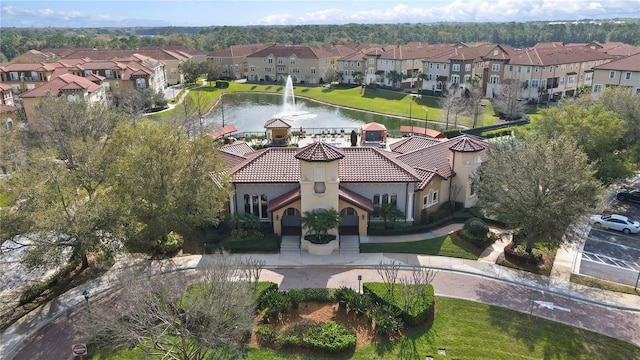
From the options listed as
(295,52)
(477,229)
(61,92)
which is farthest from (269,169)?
(295,52)

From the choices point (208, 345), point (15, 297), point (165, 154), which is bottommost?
point (15, 297)

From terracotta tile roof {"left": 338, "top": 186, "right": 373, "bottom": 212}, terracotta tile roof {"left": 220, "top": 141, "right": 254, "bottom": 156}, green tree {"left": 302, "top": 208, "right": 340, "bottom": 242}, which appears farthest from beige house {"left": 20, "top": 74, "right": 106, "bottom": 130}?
green tree {"left": 302, "top": 208, "right": 340, "bottom": 242}

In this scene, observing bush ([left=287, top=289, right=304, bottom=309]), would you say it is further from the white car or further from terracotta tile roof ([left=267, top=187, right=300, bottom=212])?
the white car

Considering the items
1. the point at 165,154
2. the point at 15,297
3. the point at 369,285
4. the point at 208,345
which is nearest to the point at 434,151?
the point at 369,285

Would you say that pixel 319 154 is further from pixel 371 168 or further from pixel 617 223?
pixel 617 223

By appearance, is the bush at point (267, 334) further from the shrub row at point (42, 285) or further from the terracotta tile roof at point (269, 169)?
the shrub row at point (42, 285)

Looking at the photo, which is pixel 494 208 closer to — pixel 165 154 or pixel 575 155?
pixel 575 155

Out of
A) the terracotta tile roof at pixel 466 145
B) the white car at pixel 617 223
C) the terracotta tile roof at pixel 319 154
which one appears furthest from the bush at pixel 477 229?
the terracotta tile roof at pixel 319 154

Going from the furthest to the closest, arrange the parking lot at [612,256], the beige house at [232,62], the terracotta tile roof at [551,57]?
the beige house at [232,62]
the terracotta tile roof at [551,57]
the parking lot at [612,256]
